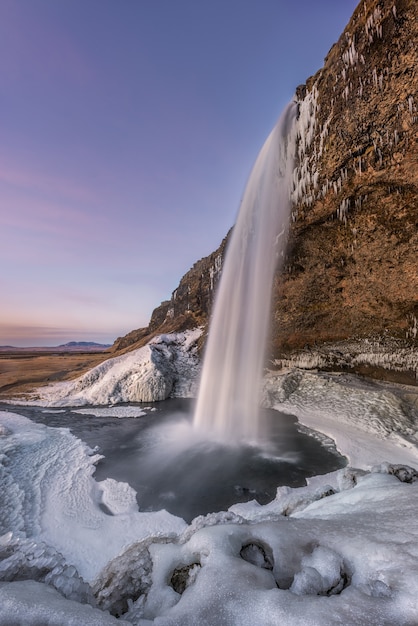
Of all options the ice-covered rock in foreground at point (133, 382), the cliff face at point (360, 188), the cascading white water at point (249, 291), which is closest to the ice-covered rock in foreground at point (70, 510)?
the cascading white water at point (249, 291)

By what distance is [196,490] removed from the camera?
23.4 feet

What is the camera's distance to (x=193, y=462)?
8789 mm

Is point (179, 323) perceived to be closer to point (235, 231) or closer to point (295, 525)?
point (235, 231)

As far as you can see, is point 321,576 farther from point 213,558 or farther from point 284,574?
point 213,558

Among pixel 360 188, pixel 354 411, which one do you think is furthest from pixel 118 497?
pixel 360 188

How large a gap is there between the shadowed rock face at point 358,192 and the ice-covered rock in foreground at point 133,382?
7617 mm

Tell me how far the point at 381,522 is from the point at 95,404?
647 inches

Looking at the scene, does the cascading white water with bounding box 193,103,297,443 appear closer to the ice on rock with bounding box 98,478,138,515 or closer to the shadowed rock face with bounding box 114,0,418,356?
the shadowed rock face with bounding box 114,0,418,356

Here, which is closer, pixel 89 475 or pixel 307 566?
pixel 307 566

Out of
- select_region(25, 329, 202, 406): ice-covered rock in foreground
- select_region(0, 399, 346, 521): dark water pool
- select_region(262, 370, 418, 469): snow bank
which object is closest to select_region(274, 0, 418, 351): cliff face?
select_region(262, 370, 418, 469): snow bank

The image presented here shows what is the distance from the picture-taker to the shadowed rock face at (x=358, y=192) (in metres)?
9.01

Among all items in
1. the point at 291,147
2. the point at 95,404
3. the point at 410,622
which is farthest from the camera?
the point at 95,404

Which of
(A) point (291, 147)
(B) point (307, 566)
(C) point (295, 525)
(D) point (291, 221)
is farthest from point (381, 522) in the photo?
(A) point (291, 147)

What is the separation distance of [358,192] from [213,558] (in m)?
13.2
